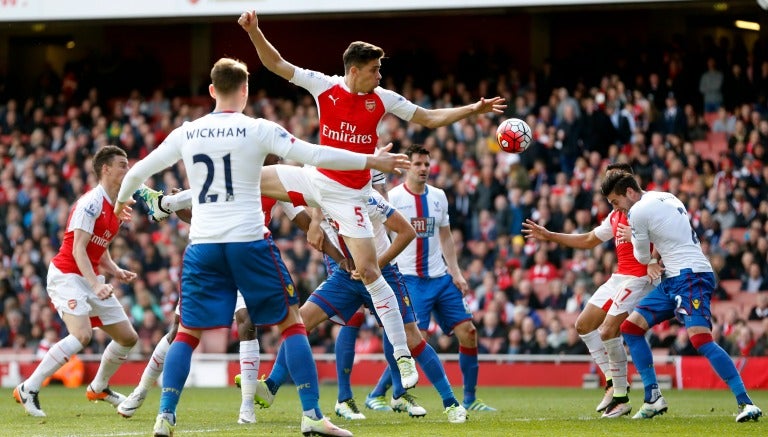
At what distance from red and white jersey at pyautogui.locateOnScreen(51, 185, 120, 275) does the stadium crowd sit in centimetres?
858

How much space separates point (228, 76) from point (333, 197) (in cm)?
237

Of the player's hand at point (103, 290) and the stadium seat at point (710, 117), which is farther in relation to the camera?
the stadium seat at point (710, 117)

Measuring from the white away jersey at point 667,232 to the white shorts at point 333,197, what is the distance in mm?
2392

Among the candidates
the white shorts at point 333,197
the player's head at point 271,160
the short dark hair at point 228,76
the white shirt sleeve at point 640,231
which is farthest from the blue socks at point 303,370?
the white shirt sleeve at point 640,231

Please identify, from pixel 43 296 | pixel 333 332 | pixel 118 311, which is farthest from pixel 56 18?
pixel 118 311

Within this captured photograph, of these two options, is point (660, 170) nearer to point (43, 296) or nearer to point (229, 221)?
point (43, 296)

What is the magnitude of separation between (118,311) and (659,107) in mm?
13259

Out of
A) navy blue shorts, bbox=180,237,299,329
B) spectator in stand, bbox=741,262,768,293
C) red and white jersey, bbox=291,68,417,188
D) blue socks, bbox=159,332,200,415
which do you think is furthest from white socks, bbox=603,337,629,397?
spectator in stand, bbox=741,262,768,293

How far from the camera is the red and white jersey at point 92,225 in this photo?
11992 mm

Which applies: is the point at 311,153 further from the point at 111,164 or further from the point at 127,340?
the point at 127,340

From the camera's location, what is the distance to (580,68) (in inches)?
965

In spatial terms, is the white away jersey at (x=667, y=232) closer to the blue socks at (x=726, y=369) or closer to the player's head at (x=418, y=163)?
the blue socks at (x=726, y=369)

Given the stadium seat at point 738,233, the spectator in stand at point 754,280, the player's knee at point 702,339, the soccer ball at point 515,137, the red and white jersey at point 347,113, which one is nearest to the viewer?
the red and white jersey at point 347,113

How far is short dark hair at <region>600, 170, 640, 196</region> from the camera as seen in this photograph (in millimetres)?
11234
